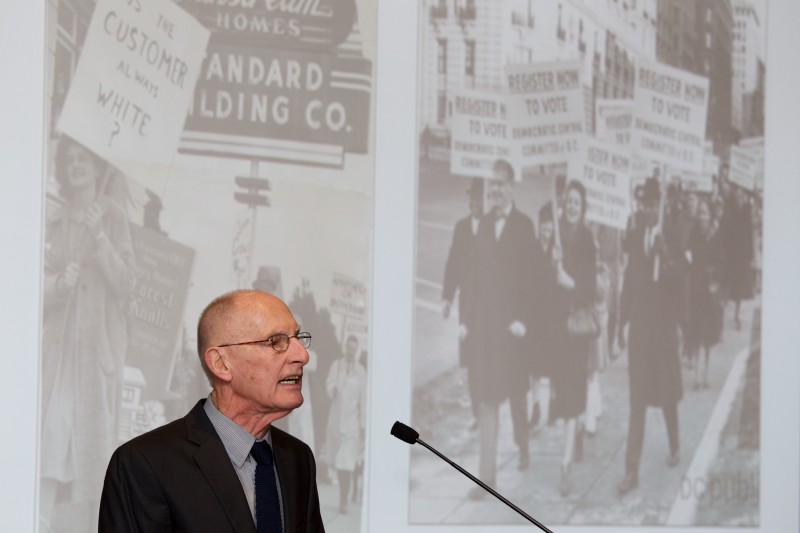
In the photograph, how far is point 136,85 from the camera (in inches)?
144

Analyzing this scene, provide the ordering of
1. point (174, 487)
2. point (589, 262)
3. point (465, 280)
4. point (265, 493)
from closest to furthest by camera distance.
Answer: point (174, 487) → point (265, 493) → point (465, 280) → point (589, 262)

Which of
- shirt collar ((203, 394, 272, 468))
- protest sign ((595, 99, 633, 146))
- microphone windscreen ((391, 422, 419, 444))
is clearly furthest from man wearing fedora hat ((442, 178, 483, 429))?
shirt collar ((203, 394, 272, 468))

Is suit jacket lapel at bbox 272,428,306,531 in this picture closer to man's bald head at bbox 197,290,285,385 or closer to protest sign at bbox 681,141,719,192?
man's bald head at bbox 197,290,285,385

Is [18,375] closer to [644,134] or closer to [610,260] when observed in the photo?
[610,260]

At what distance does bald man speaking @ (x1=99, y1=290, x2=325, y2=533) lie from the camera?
7.75 feet

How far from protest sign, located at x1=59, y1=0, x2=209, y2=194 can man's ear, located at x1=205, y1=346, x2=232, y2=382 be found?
4.15 ft

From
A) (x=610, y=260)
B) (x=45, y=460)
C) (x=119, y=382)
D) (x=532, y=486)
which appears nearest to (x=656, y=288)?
(x=610, y=260)

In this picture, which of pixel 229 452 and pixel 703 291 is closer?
pixel 229 452

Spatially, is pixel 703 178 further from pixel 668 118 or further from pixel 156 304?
pixel 156 304

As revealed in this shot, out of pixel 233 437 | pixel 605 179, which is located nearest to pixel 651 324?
pixel 605 179

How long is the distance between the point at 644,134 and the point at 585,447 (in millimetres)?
1164

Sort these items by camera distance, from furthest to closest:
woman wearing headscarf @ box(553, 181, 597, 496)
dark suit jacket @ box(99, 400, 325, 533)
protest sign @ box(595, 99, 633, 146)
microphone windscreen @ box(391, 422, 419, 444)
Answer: protest sign @ box(595, 99, 633, 146) → woman wearing headscarf @ box(553, 181, 597, 496) → microphone windscreen @ box(391, 422, 419, 444) → dark suit jacket @ box(99, 400, 325, 533)

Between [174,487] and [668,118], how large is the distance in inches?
98.3

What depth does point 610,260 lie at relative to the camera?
4016 mm
